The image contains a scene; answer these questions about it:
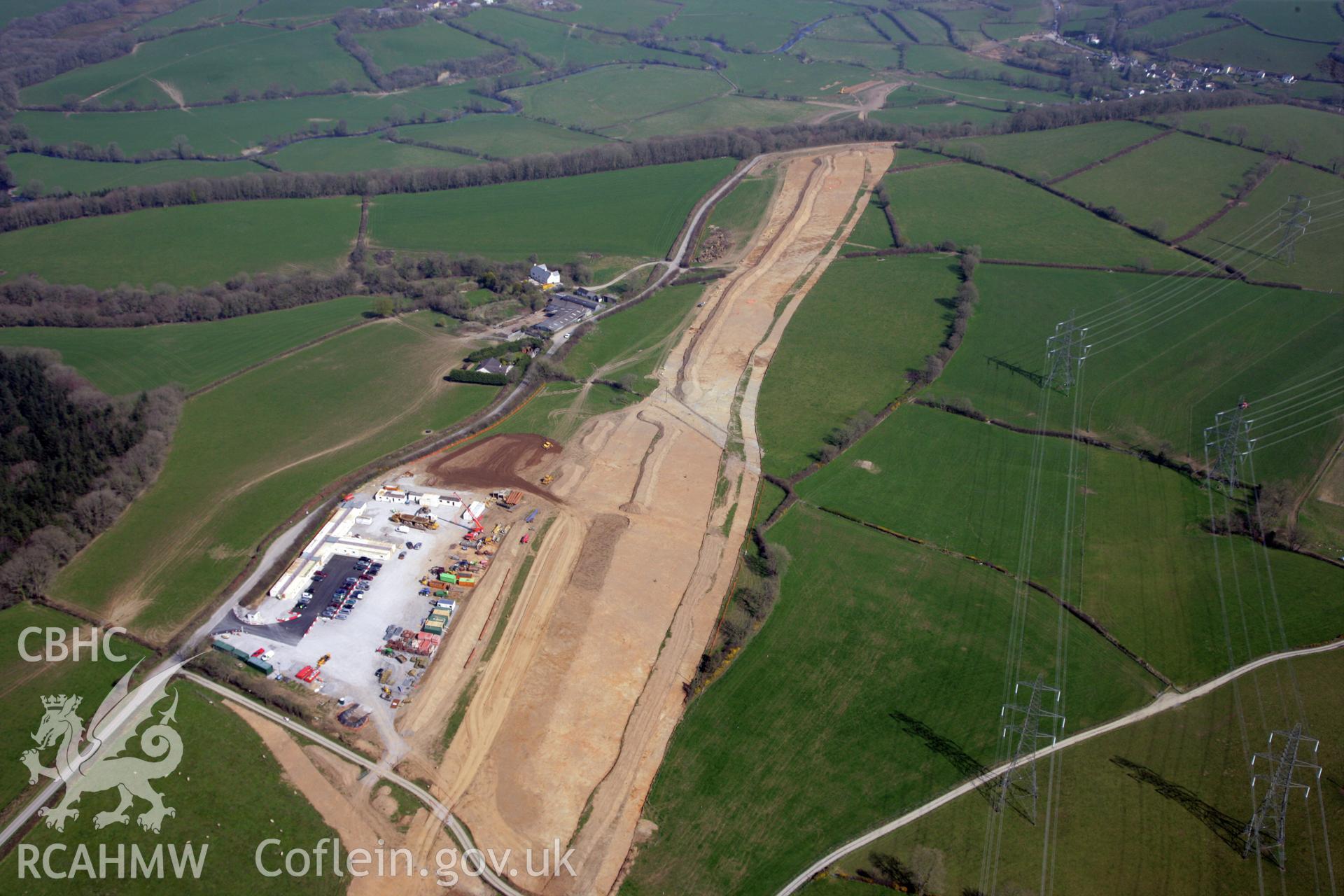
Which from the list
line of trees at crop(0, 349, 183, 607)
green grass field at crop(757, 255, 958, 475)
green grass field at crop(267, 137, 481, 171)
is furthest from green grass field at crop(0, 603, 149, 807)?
green grass field at crop(267, 137, 481, 171)

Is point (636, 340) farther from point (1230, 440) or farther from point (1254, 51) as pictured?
point (1254, 51)

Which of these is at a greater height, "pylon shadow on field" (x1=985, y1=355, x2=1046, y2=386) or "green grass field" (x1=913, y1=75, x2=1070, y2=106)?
"green grass field" (x1=913, y1=75, x2=1070, y2=106)

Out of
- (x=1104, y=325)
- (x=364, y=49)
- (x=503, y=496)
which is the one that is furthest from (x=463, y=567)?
(x=364, y=49)

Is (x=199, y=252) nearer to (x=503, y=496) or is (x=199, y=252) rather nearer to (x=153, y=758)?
(x=503, y=496)

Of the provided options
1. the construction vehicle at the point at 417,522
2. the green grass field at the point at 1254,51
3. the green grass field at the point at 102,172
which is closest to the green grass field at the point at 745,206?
the construction vehicle at the point at 417,522

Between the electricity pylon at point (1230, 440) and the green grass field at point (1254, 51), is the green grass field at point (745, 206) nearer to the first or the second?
the electricity pylon at point (1230, 440)

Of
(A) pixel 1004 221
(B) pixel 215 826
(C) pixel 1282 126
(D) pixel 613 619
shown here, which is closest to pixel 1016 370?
(A) pixel 1004 221

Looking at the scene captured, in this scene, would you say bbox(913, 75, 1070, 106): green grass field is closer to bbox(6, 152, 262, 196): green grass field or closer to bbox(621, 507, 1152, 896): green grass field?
bbox(6, 152, 262, 196): green grass field
